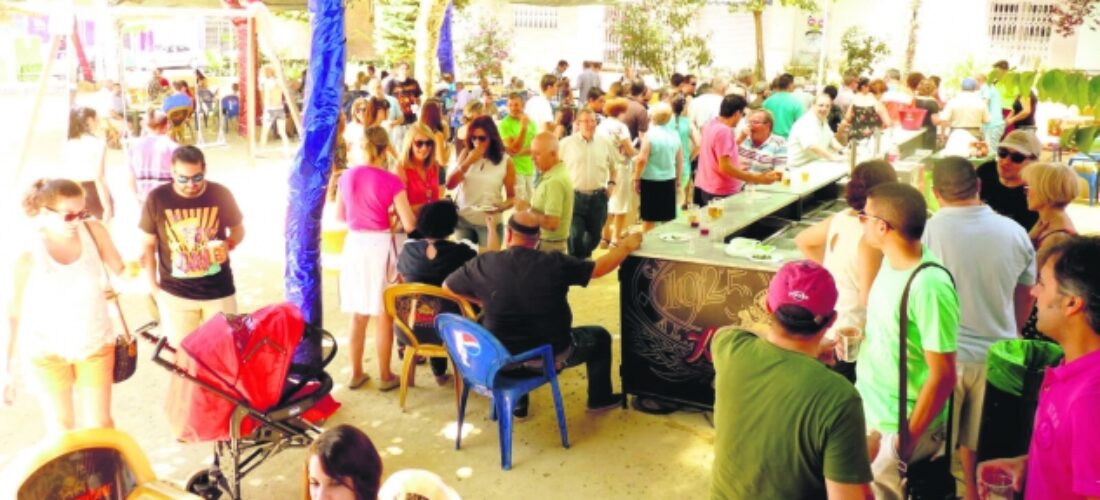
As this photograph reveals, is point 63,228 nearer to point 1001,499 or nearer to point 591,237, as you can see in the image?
point 1001,499

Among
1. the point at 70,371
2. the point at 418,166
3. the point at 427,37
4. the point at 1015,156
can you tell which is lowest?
the point at 70,371

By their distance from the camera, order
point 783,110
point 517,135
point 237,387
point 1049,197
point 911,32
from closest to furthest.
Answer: point 237,387
point 1049,197
point 517,135
point 783,110
point 911,32

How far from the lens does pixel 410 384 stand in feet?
19.1

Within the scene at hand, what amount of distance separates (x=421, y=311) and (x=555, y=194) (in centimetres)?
154

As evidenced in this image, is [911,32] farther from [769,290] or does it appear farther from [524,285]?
Answer: [769,290]

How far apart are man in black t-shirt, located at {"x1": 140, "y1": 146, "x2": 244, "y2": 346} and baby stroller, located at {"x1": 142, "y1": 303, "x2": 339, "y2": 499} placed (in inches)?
34.7

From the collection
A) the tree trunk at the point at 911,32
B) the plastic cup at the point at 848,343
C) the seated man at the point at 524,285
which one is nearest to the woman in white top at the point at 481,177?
the seated man at the point at 524,285

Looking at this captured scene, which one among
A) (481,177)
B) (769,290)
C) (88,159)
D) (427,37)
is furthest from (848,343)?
(427,37)

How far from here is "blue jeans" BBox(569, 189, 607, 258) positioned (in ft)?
24.9

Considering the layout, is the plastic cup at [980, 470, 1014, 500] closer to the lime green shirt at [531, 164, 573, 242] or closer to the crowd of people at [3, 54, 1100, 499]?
the crowd of people at [3, 54, 1100, 499]

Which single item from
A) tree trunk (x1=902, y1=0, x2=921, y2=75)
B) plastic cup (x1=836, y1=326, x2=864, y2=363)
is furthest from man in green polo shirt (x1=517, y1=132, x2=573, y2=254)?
tree trunk (x1=902, y1=0, x2=921, y2=75)

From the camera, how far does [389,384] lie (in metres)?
5.78

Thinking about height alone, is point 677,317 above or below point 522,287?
below

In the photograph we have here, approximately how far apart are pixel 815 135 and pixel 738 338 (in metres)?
6.68
